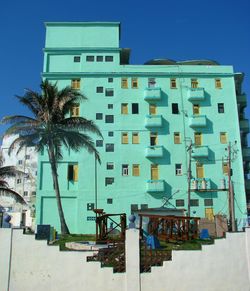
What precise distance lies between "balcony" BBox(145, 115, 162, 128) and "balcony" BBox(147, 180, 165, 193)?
21.6 ft

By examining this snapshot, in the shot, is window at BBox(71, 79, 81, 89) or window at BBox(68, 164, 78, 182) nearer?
window at BBox(68, 164, 78, 182)

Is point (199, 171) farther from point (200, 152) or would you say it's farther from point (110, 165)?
point (110, 165)

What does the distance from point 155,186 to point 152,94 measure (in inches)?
435

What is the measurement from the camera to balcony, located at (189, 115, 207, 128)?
43.4 metres

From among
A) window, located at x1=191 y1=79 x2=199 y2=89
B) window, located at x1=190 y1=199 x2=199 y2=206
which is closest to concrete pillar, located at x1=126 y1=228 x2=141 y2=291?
window, located at x1=190 y1=199 x2=199 y2=206

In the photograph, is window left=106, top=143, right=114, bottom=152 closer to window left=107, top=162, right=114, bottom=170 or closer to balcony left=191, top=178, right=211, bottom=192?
window left=107, top=162, right=114, bottom=170

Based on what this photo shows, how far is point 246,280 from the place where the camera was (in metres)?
12.0

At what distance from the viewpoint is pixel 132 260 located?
11367mm

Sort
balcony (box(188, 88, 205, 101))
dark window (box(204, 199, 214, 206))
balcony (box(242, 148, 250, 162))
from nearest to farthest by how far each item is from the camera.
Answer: dark window (box(204, 199, 214, 206)) < balcony (box(188, 88, 205, 101)) < balcony (box(242, 148, 250, 162))

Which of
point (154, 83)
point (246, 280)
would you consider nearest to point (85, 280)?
point (246, 280)

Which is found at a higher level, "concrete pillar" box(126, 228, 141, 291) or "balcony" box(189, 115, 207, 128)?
"balcony" box(189, 115, 207, 128)

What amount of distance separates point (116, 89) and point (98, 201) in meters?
13.6

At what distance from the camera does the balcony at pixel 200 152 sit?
4259 cm

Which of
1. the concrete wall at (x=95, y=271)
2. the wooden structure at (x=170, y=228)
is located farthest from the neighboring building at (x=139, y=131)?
the concrete wall at (x=95, y=271)
